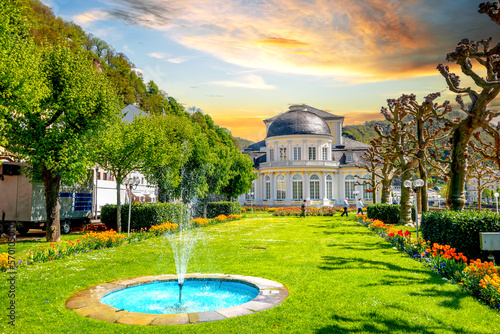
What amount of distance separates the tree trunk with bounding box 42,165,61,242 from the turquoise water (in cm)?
1079

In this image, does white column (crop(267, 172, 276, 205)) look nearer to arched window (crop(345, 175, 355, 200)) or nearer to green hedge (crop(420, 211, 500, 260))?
arched window (crop(345, 175, 355, 200))

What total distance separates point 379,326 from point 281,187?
53.5 metres

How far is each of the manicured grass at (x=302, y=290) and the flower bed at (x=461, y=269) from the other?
313 millimetres

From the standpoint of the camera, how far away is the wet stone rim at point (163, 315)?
7059 millimetres

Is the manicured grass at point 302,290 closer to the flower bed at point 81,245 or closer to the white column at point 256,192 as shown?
the flower bed at point 81,245

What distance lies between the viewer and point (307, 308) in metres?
7.73

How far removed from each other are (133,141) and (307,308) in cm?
1838

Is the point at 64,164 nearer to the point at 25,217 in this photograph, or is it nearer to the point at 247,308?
the point at 25,217

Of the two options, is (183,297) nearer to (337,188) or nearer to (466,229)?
(466,229)

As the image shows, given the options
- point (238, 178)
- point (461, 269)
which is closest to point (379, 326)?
point (461, 269)

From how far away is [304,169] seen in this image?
58750mm

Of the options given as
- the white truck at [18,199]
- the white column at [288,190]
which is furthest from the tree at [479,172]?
the white truck at [18,199]

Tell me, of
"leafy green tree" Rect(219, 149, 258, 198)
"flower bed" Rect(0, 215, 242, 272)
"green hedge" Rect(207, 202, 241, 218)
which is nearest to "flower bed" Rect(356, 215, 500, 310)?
"flower bed" Rect(0, 215, 242, 272)

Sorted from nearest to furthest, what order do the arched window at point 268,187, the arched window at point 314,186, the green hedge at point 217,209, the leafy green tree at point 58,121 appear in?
the leafy green tree at point 58,121 < the green hedge at point 217,209 < the arched window at point 314,186 < the arched window at point 268,187
